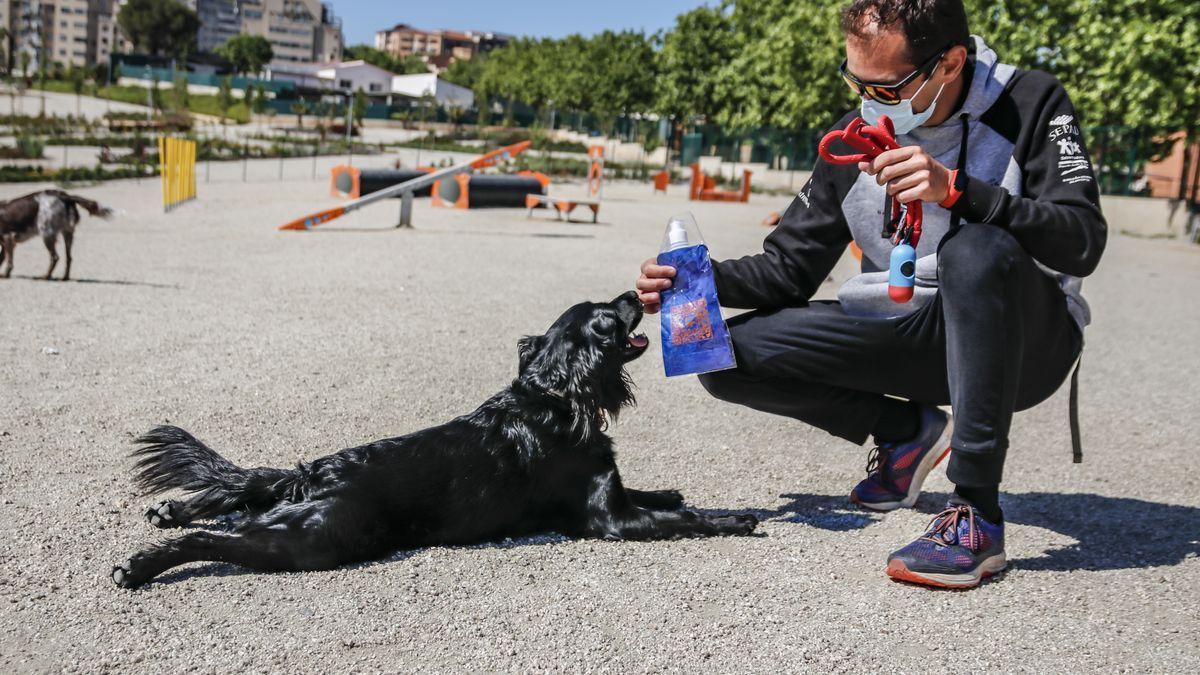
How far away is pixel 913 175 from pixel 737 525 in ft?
4.34

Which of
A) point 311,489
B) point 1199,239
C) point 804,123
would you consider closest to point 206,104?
point 804,123

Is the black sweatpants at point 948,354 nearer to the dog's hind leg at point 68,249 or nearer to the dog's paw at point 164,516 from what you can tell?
the dog's paw at point 164,516

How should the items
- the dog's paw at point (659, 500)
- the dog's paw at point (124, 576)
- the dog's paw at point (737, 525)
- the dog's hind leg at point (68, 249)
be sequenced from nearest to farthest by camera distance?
the dog's paw at point (124, 576) → the dog's paw at point (737, 525) → the dog's paw at point (659, 500) → the dog's hind leg at point (68, 249)

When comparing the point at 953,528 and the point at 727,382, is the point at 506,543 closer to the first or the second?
the point at 727,382

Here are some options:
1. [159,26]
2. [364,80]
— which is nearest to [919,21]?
[364,80]

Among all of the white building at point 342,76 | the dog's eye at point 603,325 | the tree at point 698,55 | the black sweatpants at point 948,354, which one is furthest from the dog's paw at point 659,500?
the white building at point 342,76

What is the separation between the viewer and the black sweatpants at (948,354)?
300cm

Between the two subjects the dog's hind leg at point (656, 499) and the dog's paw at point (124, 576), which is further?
the dog's hind leg at point (656, 499)

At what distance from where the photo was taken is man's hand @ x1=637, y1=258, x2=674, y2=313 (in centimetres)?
348

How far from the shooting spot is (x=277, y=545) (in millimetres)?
2951

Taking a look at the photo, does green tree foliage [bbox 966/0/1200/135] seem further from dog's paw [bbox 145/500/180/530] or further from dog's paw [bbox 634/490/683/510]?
dog's paw [bbox 145/500/180/530]

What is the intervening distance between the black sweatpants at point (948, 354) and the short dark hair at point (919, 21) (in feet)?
1.81

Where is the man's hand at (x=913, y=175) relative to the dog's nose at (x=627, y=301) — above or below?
above

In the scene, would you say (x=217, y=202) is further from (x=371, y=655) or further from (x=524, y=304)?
(x=371, y=655)
